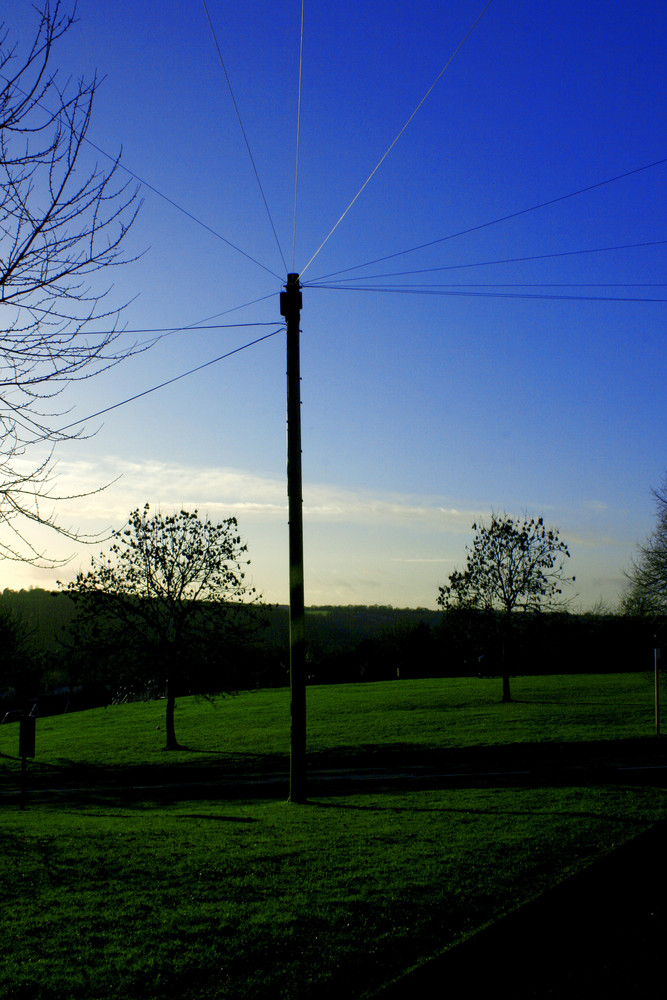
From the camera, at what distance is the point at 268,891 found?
7.06 meters

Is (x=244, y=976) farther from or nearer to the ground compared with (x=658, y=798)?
farther from the ground

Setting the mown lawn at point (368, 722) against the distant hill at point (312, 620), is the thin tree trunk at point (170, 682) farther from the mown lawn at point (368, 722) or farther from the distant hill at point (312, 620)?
the distant hill at point (312, 620)

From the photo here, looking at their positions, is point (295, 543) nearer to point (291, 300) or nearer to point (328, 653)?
point (291, 300)

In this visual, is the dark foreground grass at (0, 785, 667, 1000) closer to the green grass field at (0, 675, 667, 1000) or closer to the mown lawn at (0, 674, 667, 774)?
the green grass field at (0, 675, 667, 1000)

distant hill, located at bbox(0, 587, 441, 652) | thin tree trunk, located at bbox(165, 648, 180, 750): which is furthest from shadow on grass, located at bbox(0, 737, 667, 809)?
distant hill, located at bbox(0, 587, 441, 652)

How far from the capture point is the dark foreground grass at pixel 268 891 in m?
5.09

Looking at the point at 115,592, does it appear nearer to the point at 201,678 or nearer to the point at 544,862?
the point at 201,678

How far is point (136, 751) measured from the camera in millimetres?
28594

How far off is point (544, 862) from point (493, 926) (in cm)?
249

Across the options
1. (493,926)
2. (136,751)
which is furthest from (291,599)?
(136,751)

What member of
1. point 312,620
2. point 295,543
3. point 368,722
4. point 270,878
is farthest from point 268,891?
point 312,620

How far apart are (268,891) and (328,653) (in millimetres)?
60615

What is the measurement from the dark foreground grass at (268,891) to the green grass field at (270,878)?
0.02 meters

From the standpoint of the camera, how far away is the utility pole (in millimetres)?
13742
